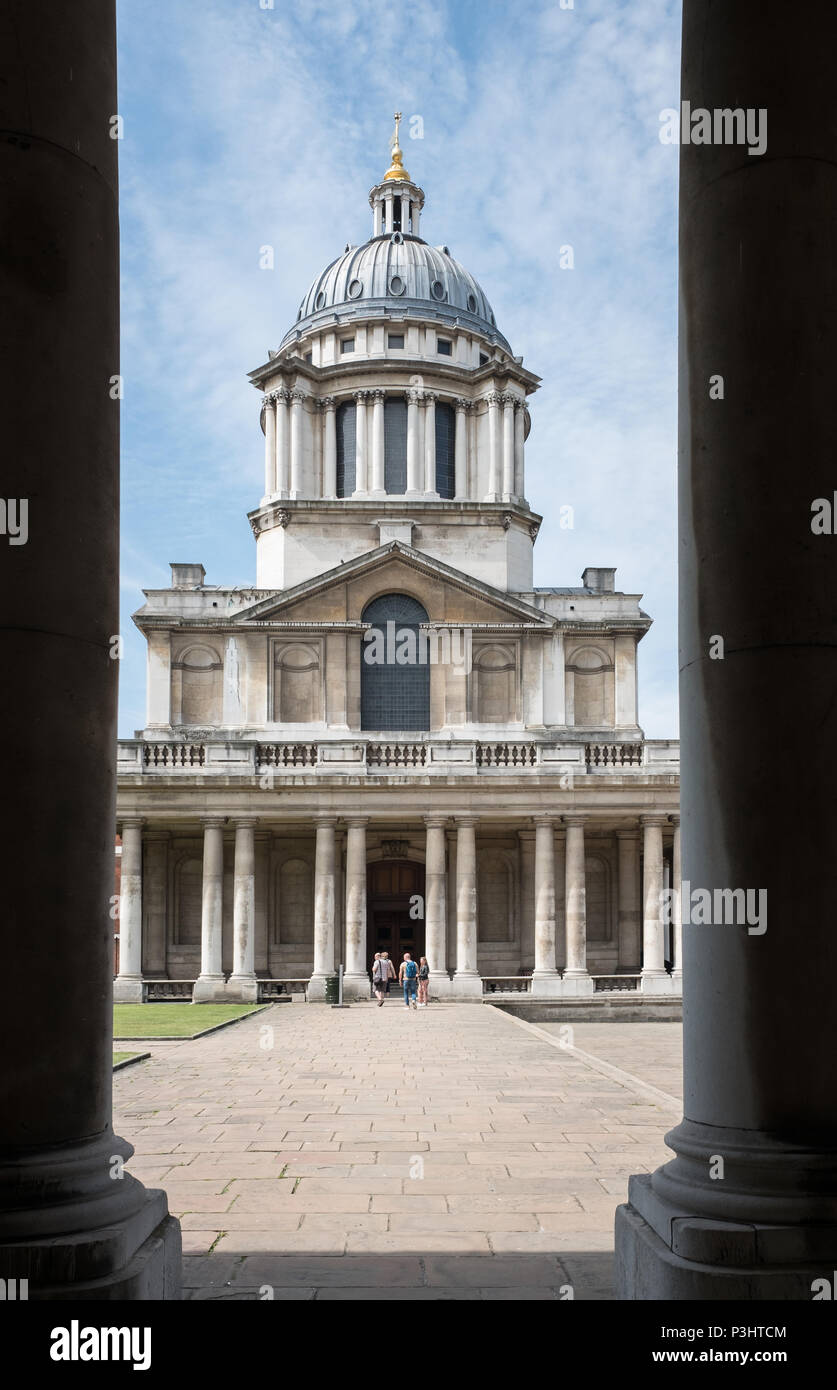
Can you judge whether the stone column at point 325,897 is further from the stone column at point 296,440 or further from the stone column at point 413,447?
the stone column at point 296,440

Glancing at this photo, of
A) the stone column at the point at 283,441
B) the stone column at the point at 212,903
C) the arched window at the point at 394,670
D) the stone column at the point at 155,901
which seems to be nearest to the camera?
the stone column at the point at 212,903

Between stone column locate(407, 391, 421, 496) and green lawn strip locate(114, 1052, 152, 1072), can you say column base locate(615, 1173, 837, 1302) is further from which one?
stone column locate(407, 391, 421, 496)

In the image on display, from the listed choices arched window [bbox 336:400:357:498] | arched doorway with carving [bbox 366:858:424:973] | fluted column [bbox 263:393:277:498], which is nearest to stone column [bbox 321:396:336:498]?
arched window [bbox 336:400:357:498]

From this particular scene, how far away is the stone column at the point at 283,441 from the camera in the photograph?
5384cm

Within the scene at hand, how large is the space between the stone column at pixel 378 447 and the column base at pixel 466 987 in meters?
22.5

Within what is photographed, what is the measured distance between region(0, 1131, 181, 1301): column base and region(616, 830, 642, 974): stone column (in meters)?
40.6

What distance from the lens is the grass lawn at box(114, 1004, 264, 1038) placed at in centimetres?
2544

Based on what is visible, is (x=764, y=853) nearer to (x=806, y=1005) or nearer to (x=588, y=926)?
(x=806, y=1005)

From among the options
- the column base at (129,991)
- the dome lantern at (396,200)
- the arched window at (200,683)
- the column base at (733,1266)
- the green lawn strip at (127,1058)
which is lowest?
the column base at (129,991)

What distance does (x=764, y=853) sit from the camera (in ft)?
17.9

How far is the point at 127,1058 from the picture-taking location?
19.4 m

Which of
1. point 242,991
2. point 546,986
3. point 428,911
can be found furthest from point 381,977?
point 546,986

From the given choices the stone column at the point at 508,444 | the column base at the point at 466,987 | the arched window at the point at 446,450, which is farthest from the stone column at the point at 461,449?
the column base at the point at 466,987
